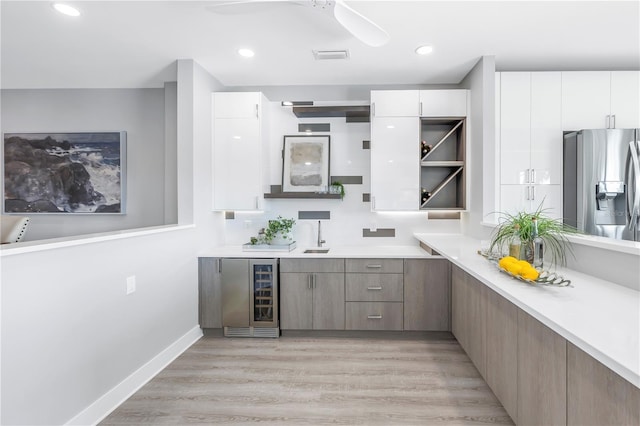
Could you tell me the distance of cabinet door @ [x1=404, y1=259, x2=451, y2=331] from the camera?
2.98m

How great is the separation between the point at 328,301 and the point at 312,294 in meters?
0.16

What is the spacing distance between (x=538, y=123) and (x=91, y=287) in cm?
377

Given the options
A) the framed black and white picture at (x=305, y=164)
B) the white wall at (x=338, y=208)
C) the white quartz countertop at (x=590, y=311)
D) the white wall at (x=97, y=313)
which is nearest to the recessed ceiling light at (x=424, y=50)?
the white wall at (x=338, y=208)

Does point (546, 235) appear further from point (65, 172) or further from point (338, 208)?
point (65, 172)

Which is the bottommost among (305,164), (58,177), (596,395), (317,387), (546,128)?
(317,387)

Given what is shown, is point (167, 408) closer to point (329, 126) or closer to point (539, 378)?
point (539, 378)

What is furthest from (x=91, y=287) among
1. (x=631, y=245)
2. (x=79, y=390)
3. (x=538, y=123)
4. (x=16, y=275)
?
(x=538, y=123)

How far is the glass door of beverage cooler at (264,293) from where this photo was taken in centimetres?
308

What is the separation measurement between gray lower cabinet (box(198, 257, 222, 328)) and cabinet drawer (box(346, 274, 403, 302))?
4.03 ft

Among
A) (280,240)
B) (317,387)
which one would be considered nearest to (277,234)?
(280,240)

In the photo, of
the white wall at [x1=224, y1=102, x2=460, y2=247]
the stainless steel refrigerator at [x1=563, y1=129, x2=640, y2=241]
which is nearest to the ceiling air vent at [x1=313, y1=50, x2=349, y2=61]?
the white wall at [x1=224, y1=102, x2=460, y2=247]

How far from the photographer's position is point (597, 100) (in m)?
3.04

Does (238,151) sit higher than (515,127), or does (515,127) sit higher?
(515,127)

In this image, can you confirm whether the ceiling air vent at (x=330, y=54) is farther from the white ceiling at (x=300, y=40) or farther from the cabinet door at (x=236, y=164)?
the cabinet door at (x=236, y=164)
